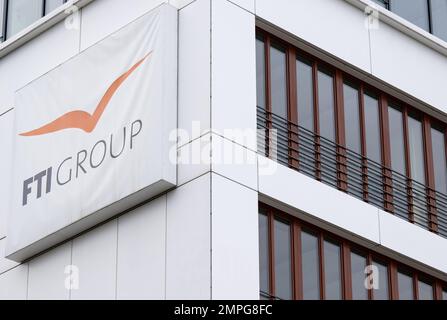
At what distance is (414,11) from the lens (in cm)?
3834

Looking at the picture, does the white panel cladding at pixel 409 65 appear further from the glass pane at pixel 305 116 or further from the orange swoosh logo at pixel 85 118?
the orange swoosh logo at pixel 85 118

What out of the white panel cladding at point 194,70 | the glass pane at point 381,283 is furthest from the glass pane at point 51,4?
the glass pane at point 381,283

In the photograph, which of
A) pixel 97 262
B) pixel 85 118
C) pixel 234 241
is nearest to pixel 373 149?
pixel 234 241

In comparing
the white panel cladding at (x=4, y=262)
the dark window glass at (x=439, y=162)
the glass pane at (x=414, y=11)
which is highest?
the glass pane at (x=414, y=11)

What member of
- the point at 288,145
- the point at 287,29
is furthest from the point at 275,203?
the point at 287,29

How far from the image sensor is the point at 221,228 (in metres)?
30.0

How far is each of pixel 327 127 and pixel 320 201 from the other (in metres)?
2.24

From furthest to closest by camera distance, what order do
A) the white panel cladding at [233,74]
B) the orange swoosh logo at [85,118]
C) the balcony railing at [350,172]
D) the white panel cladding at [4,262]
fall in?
the white panel cladding at [4,262] < the balcony railing at [350,172] < the orange swoosh logo at [85,118] < the white panel cladding at [233,74]

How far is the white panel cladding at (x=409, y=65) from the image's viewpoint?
35781mm

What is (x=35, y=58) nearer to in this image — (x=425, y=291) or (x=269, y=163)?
(x=269, y=163)

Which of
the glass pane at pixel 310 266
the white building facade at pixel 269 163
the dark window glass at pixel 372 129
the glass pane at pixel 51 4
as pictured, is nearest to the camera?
the white building facade at pixel 269 163

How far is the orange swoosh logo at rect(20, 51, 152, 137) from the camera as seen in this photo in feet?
107

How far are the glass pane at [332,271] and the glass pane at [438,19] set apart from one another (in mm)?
8031

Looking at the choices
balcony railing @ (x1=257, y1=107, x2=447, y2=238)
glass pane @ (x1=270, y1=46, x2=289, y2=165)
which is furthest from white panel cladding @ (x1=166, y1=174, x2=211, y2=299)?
glass pane @ (x1=270, y1=46, x2=289, y2=165)
